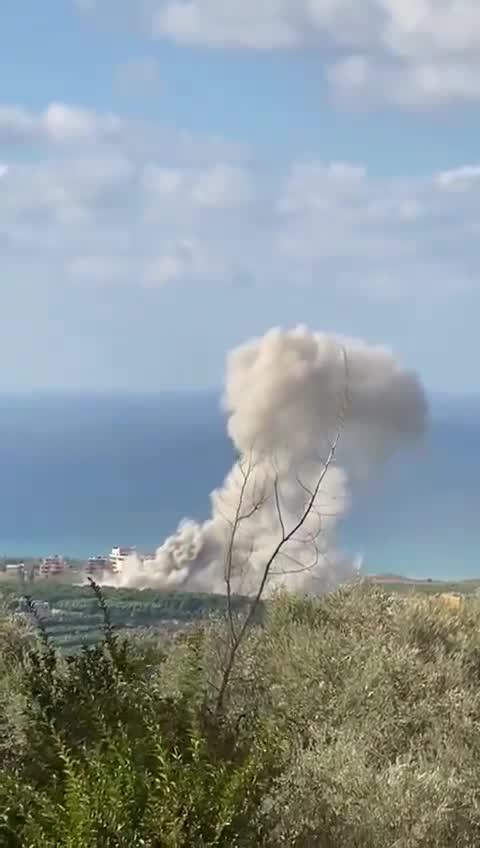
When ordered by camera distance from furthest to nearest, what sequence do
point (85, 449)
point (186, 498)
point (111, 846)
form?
point (85, 449) < point (186, 498) < point (111, 846)

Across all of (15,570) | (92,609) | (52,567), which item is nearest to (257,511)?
(92,609)

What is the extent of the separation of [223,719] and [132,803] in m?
1.51

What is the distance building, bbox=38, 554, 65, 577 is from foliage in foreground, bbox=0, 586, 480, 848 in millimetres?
2500

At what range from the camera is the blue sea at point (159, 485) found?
36.2 metres

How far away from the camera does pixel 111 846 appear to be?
479 cm

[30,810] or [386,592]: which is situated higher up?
[386,592]

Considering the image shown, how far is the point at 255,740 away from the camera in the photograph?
5.80m

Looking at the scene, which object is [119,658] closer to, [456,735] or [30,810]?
[30,810]

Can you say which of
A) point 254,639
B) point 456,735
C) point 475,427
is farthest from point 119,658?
point 475,427

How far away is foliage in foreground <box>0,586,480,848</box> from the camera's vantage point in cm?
502

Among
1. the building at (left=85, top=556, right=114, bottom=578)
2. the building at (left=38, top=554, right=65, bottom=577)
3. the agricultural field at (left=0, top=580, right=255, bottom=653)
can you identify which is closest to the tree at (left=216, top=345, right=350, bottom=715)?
the agricultural field at (left=0, top=580, right=255, bottom=653)

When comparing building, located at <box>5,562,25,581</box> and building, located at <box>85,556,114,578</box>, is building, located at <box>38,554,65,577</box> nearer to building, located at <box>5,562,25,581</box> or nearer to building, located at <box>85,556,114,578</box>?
building, located at <box>5,562,25,581</box>

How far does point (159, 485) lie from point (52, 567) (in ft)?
132

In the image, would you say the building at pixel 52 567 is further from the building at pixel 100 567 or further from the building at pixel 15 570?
the building at pixel 100 567
